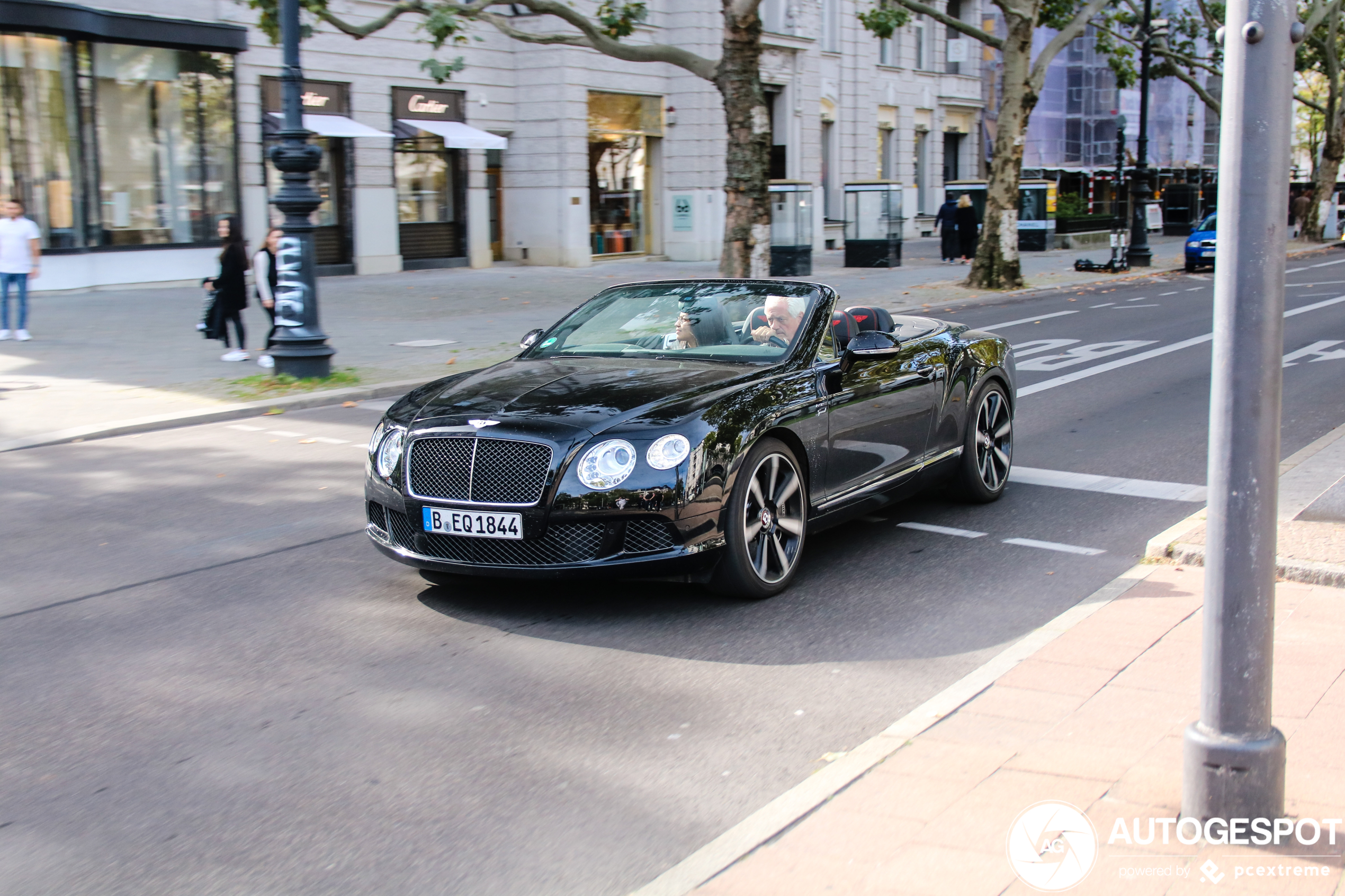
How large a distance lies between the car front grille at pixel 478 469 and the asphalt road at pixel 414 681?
560mm

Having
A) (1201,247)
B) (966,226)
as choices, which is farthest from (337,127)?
(1201,247)

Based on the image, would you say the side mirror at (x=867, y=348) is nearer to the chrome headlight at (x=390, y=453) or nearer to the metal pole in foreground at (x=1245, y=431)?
the chrome headlight at (x=390, y=453)

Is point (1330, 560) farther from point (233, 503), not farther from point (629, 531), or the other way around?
point (233, 503)

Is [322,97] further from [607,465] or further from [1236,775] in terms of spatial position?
[1236,775]

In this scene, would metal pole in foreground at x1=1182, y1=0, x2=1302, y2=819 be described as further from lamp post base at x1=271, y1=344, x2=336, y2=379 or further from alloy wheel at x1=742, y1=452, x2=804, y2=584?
lamp post base at x1=271, y1=344, x2=336, y2=379

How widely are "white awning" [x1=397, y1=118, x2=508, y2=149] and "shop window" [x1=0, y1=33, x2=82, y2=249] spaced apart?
7.70 meters

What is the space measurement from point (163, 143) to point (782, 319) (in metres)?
21.2

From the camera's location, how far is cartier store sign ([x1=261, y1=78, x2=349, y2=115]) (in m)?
26.7

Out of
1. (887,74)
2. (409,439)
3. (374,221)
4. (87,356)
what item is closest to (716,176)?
(374,221)

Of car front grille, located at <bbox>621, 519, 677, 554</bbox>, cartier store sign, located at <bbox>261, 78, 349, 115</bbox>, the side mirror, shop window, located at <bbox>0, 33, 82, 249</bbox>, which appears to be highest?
cartier store sign, located at <bbox>261, 78, 349, 115</bbox>

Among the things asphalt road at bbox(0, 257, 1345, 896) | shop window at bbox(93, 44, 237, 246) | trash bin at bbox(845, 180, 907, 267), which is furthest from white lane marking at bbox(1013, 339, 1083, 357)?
shop window at bbox(93, 44, 237, 246)

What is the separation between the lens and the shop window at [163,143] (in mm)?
24094

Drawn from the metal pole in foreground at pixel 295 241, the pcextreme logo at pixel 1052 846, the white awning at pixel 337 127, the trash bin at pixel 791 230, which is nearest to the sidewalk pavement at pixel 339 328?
the metal pole in foreground at pixel 295 241

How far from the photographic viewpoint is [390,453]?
237 inches
